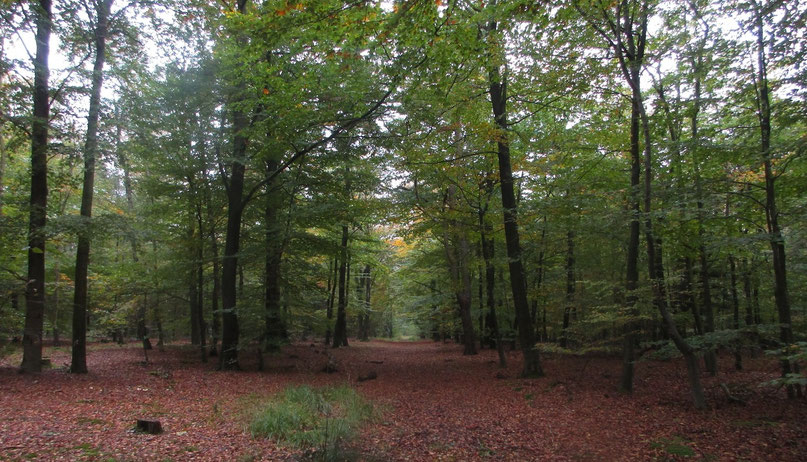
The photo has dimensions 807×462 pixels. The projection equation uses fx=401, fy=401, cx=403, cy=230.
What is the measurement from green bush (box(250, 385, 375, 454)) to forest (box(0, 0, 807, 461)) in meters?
0.06

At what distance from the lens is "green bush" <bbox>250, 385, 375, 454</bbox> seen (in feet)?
18.7

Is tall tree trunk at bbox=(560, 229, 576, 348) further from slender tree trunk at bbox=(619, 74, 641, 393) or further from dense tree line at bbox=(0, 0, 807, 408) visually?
slender tree trunk at bbox=(619, 74, 641, 393)

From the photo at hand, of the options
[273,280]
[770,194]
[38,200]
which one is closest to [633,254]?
[770,194]

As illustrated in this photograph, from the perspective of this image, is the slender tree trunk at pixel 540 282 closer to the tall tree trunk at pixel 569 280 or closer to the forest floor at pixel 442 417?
the tall tree trunk at pixel 569 280

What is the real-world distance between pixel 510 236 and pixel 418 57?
5847mm

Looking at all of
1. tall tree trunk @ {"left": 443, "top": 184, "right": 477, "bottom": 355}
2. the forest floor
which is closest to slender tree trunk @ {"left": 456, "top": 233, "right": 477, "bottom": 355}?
tall tree trunk @ {"left": 443, "top": 184, "right": 477, "bottom": 355}

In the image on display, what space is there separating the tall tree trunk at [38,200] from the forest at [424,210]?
5 cm

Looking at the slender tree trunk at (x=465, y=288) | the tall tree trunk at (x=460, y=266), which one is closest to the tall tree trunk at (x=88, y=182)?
the tall tree trunk at (x=460, y=266)

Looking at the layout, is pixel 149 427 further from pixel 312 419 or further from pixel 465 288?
pixel 465 288

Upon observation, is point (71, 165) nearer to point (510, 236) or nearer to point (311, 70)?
point (311, 70)

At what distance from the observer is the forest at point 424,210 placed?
597cm

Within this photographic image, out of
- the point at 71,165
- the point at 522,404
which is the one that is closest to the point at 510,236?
the point at 522,404

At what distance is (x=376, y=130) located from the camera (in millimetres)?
10586

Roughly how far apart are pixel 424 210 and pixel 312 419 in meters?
7.45
